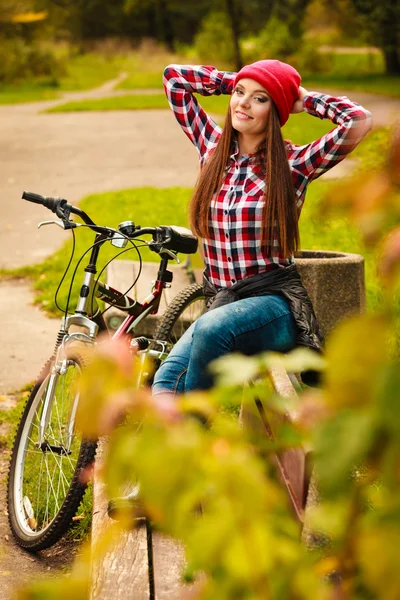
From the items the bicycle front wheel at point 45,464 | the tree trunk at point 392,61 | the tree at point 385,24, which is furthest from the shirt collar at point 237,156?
the tree trunk at point 392,61

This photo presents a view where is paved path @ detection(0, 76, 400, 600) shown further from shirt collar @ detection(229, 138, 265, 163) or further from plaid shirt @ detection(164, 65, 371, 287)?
shirt collar @ detection(229, 138, 265, 163)

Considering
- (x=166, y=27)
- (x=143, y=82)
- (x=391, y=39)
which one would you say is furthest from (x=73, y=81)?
(x=166, y=27)

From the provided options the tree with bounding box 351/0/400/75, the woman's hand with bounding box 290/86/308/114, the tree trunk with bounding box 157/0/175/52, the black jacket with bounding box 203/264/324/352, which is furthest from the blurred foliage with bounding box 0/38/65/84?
the black jacket with bounding box 203/264/324/352

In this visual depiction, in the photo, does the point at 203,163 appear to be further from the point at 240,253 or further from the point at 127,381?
the point at 127,381

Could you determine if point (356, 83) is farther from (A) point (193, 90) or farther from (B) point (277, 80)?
(B) point (277, 80)

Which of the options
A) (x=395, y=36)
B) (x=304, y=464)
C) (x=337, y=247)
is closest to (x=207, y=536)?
(x=304, y=464)

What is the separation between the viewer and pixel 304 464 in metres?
1.86

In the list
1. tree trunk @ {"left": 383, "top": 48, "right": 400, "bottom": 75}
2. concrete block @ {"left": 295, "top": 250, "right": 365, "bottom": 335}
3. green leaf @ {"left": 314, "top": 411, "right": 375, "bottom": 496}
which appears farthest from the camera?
tree trunk @ {"left": 383, "top": 48, "right": 400, "bottom": 75}

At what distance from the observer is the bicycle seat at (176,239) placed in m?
4.08

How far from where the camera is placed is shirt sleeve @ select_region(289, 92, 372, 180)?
387cm

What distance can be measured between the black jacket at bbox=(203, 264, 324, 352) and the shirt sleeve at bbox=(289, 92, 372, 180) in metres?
0.42

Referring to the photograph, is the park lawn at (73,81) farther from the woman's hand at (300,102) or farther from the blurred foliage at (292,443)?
the blurred foliage at (292,443)

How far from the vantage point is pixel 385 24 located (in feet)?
105

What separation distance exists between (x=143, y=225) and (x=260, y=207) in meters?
5.82
